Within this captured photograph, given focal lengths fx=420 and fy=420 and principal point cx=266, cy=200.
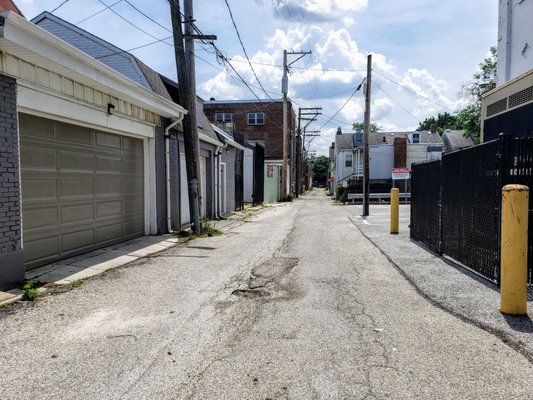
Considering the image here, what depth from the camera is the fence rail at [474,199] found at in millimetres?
5570

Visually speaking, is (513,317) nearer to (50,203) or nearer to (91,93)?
(50,203)

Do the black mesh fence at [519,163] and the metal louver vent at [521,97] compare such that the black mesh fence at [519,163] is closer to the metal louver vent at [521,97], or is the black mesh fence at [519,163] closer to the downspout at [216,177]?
the metal louver vent at [521,97]

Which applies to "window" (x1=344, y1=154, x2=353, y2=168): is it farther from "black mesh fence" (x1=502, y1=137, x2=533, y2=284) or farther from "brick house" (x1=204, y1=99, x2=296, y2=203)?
"black mesh fence" (x1=502, y1=137, x2=533, y2=284)

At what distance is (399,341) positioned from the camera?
3.97 meters

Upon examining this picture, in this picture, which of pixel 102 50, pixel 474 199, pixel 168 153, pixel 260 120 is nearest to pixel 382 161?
pixel 260 120

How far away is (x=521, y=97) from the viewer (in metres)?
7.96

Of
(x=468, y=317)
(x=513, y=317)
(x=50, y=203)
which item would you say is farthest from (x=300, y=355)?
(x=50, y=203)

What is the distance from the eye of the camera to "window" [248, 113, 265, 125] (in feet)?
155

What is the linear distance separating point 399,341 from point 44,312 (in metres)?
3.91

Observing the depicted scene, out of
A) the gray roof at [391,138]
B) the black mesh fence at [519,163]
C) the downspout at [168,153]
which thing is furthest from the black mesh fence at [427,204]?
the gray roof at [391,138]

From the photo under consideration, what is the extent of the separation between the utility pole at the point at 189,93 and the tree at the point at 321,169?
119947 mm

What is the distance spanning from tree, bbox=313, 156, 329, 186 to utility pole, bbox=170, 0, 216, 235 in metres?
120

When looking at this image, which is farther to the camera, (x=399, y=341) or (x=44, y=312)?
(x=44, y=312)

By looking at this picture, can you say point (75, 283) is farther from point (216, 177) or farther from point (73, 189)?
point (216, 177)
